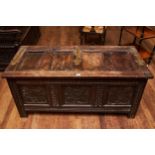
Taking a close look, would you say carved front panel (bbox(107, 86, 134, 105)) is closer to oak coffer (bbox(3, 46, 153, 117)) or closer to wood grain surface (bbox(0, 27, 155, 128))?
oak coffer (bbox(3, 46, 153, 117))

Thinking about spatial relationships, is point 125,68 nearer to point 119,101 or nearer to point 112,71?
point 112,71

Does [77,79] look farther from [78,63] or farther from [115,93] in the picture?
[115,93]

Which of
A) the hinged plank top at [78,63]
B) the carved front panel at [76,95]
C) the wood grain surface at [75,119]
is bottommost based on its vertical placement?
the wood grain surface at [75,119]

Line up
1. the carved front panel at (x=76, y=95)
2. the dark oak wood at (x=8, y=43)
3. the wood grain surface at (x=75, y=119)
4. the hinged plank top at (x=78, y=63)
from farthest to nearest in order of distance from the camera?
the dark oak wood at (x=8, y=43) < the wood grain surface at (x=75, y=119) < the carved front panel at (x=76, y=95) < the hinged plank top at (x=78, y=63)

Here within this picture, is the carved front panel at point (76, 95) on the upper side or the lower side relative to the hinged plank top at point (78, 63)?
lower

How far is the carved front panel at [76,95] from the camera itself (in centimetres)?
155

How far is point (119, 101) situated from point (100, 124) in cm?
33

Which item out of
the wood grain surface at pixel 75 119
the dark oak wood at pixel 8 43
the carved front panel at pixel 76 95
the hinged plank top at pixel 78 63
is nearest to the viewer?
the hinged plank top at pixel 78 63

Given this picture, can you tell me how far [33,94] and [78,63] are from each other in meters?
0.54

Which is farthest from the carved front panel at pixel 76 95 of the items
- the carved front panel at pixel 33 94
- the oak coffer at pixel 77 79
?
the carved front panel at pixel 33 94

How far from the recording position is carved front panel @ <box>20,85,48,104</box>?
1.56 meters

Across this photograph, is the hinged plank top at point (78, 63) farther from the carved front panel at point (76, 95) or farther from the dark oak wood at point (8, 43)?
the dark oak wood at point (8, 43)

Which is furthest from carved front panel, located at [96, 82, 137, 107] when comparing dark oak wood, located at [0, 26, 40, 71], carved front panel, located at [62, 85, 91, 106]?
dark oak wood, located at [0, 26, 40, 71]

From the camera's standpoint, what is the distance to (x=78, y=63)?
1.61 metres
